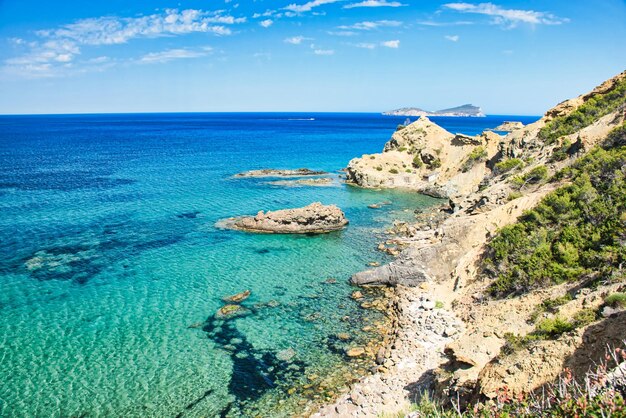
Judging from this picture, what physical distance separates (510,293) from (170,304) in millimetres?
20026

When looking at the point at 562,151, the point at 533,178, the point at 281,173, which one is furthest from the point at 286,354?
the point at 281,173

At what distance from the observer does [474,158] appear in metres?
60.7

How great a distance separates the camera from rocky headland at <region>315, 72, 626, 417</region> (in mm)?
14016

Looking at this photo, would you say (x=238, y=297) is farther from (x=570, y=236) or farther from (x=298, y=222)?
(x=570, y=236)

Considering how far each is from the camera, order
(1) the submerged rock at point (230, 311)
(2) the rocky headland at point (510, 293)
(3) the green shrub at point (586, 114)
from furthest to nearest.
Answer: (3) the green shrub at point (586, 114), (1) the submerged rock at point (230, 311), (2) the rocky headland at point (510, 293)

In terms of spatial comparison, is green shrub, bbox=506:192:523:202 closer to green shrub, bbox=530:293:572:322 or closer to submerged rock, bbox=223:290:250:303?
green shrub, bbox=530:293:572:322

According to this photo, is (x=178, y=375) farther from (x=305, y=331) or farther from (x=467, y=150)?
(x=467, y=150)

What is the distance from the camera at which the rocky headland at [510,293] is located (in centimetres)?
1402

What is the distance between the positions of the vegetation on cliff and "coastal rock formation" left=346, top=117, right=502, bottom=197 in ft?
101

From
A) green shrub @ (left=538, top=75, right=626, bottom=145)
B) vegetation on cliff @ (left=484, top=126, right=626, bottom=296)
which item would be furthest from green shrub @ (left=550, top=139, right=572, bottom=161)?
vegetation on cliff @ (left=484, top=126, right=626, bottom=296)

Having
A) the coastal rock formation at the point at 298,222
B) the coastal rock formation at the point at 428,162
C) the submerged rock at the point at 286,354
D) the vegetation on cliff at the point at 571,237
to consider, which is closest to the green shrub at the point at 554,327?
the vegetation on cliff at the point at 571,237

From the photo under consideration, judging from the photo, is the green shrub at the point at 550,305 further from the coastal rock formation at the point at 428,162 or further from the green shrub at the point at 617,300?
the coastal rock formation at the point at 428,162

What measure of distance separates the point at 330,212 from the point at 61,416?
96.8 feet

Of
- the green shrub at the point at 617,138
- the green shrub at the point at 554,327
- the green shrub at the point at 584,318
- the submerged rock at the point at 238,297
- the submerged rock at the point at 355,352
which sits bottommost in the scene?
the submerged rock at the point at 355,352
